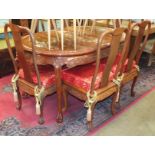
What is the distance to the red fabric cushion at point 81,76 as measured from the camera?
190cm

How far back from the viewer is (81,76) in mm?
1976

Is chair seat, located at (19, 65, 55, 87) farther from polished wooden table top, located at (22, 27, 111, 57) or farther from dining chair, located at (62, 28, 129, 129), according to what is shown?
polished wooden table top, located at (22, 27, 111, 57)

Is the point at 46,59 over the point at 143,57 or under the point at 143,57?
over

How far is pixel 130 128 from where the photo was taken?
79.9 inches

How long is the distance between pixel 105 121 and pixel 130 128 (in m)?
0.25

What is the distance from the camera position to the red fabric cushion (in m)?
1.90

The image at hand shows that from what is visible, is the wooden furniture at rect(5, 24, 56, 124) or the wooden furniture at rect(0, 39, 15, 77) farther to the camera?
the wooden furniture at rect(0, 39, 15, 77)

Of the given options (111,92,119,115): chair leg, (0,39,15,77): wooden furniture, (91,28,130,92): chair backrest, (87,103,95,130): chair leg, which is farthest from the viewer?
(0,39,15,77): wooden furniture

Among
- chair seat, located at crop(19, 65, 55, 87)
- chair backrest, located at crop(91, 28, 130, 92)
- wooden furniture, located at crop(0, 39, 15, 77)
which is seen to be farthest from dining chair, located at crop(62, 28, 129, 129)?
wooden furniture, located at crop(0, 39, 15, 77)

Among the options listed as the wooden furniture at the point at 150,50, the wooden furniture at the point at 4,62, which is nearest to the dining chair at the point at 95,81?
the wooden furniture at the point at 4,62

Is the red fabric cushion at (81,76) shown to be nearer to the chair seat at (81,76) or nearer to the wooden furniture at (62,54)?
the chair seat at (81,76)

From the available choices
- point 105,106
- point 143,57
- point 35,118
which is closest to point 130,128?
point 105,106
